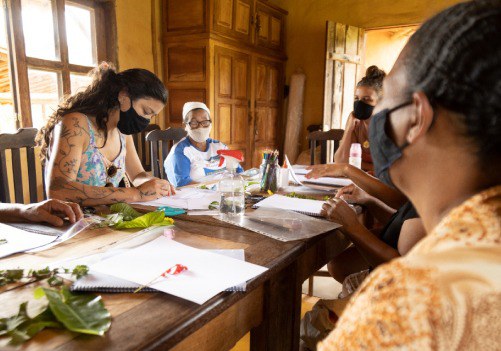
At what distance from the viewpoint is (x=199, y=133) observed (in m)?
2.75

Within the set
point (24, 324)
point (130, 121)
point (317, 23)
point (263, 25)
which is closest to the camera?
point (24, 324)

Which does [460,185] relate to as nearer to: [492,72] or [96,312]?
[492,72]

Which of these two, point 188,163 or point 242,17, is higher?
point 242,17

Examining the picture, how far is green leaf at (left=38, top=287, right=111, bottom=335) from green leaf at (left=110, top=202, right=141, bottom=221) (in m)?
0.58

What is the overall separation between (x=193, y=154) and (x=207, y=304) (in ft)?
6.90

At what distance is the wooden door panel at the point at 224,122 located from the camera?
13.7 feet

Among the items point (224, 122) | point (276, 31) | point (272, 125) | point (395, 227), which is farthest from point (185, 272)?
point (276, 31)

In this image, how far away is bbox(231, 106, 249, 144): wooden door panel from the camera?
4484mm

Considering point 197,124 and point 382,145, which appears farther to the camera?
point 197,124

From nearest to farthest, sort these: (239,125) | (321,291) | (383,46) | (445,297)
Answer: (445,297), (321,291), (239,125), (383,46)

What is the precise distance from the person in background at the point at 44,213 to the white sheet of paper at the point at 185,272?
407 millimetres

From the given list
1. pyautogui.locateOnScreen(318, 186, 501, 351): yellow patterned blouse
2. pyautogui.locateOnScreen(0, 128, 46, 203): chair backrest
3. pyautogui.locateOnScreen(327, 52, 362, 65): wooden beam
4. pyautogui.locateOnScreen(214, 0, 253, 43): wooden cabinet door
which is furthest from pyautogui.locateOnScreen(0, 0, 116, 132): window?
pyautogui.locateOnScreen(318, 186, 501, 351): yellow patterned blouse

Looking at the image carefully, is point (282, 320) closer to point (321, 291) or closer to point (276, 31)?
point (321, 291)

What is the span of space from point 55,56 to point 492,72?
3.52m
